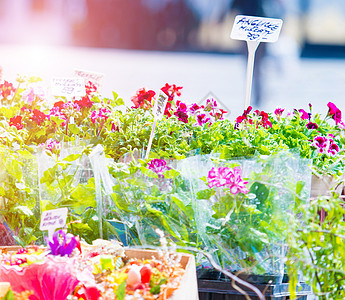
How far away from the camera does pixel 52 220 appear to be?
122cm

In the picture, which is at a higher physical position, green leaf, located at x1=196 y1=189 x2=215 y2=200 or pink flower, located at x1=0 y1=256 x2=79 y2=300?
green leaf, located at x1=196 y1=189 x2=215 y2=200

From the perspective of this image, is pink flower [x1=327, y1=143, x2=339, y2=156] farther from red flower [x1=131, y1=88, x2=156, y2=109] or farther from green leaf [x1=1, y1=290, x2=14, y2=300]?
green leaf [x1=1, y1=290, x2=14, y2=300]

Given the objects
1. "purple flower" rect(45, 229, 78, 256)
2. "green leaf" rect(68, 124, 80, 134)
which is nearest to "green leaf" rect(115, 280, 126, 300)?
"purple flower" rect(45, 229, 78, 256)

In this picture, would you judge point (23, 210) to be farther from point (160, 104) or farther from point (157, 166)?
point (160, 104)

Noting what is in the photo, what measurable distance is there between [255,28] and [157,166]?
1016 mm

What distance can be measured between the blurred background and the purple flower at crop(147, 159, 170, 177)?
12.1 ft

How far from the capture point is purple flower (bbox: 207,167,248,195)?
50.4 inches

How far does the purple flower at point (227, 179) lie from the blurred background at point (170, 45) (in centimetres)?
383

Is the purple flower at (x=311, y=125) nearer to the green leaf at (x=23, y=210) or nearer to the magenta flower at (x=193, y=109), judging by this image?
the magenta flower at (x=193, y=109)

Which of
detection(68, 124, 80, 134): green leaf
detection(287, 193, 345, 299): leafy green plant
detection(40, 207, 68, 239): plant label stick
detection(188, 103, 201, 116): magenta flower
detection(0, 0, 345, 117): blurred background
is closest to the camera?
detection(287, 193, 345, 299): leafy green plant

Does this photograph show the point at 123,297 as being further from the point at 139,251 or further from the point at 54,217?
the point at 54,217

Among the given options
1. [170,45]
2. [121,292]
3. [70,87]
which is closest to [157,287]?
[121,292]

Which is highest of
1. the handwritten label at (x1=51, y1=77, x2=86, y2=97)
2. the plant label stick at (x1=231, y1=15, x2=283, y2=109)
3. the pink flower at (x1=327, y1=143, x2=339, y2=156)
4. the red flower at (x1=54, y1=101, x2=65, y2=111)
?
the plant label stick at (x1=231, y1=15, x2=283, y2=109)

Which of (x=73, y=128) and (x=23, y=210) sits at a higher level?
(x=73, y=128)
